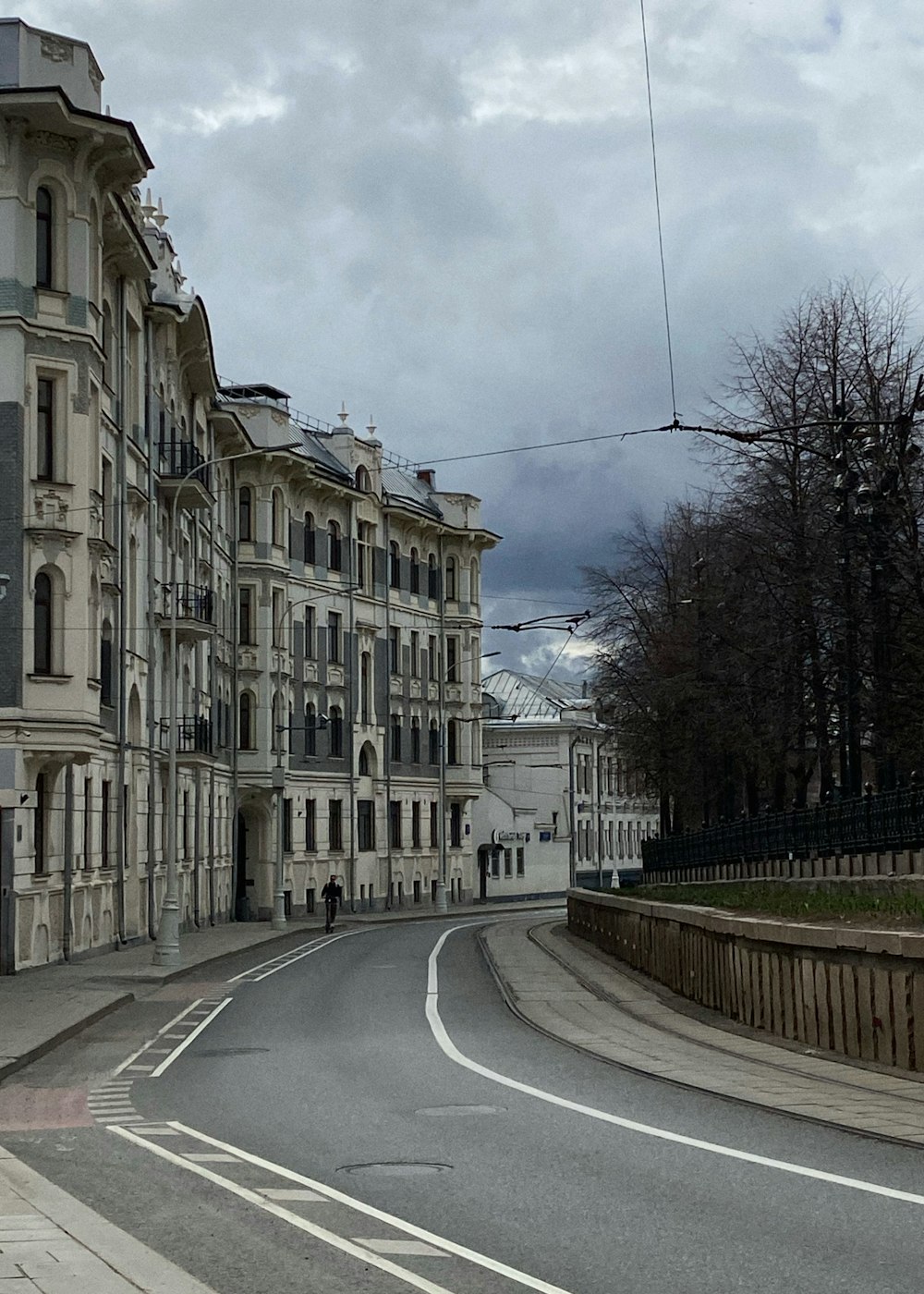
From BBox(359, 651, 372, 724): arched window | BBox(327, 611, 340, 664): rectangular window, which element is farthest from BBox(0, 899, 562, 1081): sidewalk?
BBox(359, 651, 372, 724): arched window

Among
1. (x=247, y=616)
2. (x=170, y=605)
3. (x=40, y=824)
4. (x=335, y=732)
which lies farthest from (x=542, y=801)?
(x=40, y=824)

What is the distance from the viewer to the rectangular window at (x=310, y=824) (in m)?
68.8

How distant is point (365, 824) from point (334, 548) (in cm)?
1144

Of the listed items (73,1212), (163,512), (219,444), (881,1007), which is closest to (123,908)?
(163,512)

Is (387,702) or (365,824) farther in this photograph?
(387,702)

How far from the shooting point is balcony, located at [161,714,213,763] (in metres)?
47.8

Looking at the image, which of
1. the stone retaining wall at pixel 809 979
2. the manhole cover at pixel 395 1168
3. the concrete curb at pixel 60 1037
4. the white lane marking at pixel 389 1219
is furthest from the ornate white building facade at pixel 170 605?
the manhole cover at pixel 395 1168

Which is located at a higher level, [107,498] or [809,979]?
[107,498]

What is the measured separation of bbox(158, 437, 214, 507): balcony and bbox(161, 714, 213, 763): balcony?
5.94 meters

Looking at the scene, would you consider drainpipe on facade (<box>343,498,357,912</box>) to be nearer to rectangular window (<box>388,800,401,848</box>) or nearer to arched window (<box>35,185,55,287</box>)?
rectangular window (<box>388,800,401,848</box>)

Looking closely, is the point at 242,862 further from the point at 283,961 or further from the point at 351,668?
the point at 283,961

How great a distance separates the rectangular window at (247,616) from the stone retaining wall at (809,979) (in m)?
40.6

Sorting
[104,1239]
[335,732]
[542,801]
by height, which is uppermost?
[335,732]

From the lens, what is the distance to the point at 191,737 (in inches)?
1938
